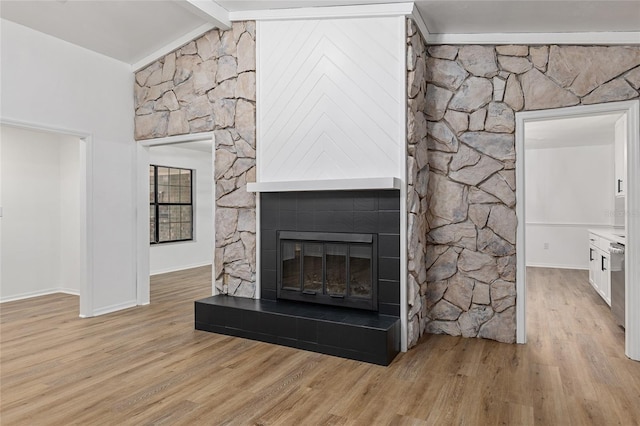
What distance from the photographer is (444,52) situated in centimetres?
366

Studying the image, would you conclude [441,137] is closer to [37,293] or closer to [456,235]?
[456,235]

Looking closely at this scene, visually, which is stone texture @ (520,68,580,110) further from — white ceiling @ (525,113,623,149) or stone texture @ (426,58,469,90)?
white ceiling @ (525,113,623,149)

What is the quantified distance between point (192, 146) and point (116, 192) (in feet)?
9.78

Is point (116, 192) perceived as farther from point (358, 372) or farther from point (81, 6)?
point (358, 372)

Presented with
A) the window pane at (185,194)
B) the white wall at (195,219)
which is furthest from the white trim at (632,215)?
the window pane at (185,194)

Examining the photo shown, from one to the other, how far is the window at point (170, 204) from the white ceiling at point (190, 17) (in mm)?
3032

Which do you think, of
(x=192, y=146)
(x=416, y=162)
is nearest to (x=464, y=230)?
(x=416, y=162)

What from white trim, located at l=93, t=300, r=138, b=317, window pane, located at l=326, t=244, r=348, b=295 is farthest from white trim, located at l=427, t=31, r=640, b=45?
white trim, located at l=93, t=300, r=138, b=317

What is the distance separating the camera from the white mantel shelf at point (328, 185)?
3.18 m

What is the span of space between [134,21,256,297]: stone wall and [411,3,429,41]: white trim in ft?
5.02

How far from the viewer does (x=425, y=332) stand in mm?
3721

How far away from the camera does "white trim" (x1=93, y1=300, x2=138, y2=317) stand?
14.4 feet

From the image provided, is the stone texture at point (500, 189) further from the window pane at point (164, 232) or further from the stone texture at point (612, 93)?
the window pane at point (164, 232)

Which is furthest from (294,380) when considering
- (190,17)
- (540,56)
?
(190,17)
